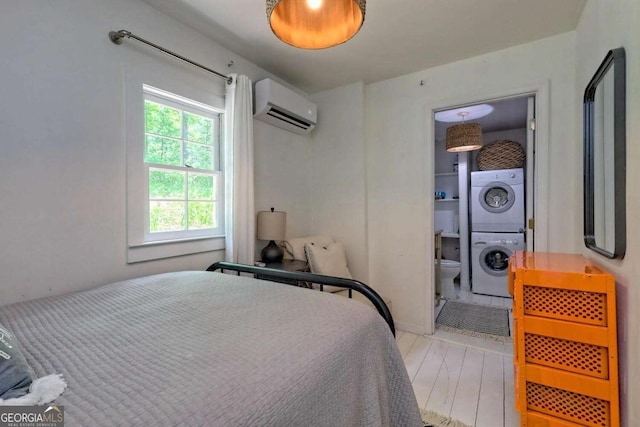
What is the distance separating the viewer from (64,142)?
1.48m

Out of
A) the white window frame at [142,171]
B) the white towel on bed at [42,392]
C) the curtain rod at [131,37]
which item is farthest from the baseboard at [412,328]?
the curtain rod at [131,37]

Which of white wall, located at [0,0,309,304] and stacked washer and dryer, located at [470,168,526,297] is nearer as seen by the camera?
white wall, located at [0,0,309,304]

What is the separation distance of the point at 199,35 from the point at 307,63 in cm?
90

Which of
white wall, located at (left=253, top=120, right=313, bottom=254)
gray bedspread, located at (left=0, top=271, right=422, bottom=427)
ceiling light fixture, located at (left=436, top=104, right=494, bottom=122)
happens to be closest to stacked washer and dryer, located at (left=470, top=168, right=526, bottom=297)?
ceiling light fixture, located at (left=436, top=104, right=494, bottom=122)

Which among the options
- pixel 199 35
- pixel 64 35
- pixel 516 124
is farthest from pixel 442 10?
pixel 516 124

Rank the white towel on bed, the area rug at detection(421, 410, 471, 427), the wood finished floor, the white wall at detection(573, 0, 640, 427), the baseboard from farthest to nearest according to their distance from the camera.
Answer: the baseboard, the wood finished floor, the area rug at detection(421, 410, 471, 427), the white wall at detection(573, 0, 640, 427), the white towel on bed

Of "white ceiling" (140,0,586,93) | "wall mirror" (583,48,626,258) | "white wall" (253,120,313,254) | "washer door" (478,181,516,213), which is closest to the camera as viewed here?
"wall mirror" (583,48,626,258)

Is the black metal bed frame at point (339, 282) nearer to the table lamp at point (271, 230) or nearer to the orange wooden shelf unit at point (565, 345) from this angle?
the table lamp at point (271, 230)

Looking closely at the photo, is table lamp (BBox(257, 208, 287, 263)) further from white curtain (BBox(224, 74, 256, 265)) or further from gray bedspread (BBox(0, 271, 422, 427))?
gray bedspread (BBox(0, 271, 422, 427))

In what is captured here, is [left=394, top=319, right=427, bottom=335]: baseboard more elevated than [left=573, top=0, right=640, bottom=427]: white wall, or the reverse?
[left=573, top=0, right=640, bottom=427]: white wall

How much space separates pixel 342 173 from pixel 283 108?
905mm

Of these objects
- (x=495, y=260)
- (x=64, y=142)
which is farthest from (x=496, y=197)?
(x=64, y=142)

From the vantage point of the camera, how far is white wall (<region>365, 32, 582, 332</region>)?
216 cm

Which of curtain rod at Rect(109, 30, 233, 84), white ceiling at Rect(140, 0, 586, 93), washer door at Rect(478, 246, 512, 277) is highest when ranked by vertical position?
white ceiling at Rect(140, 0, 586, 93)
